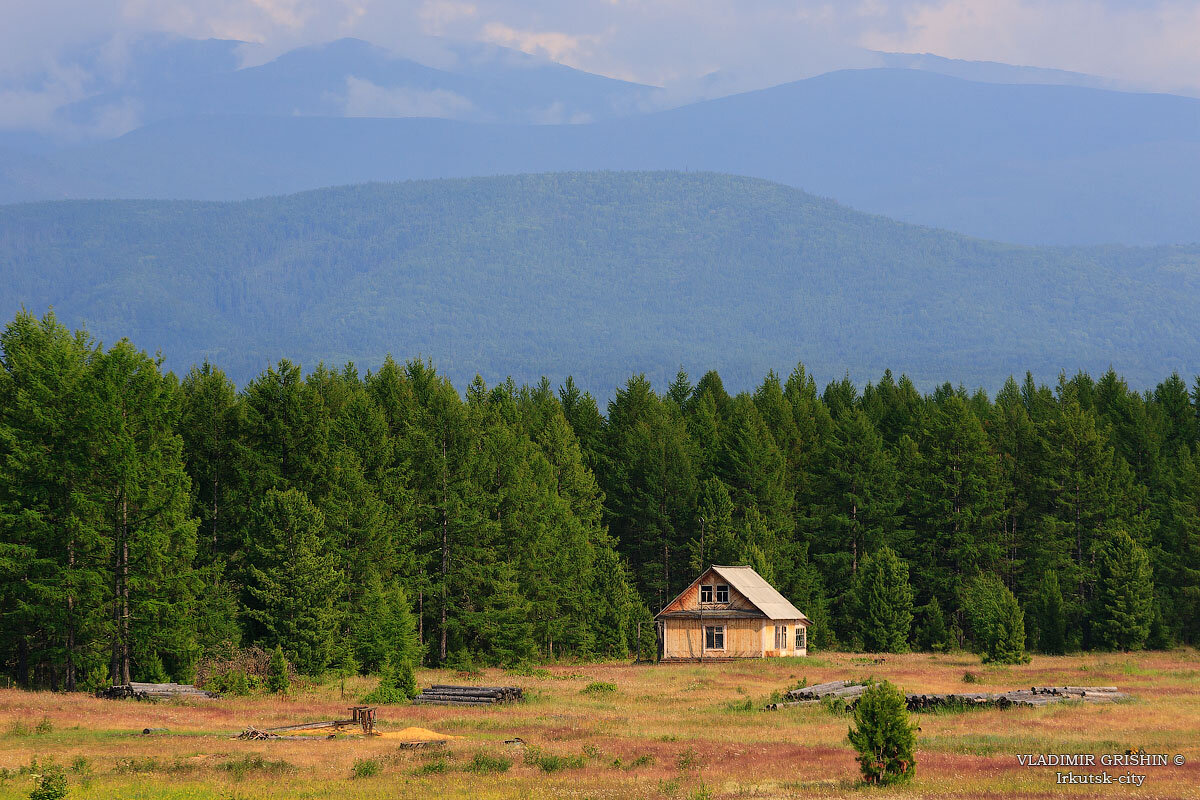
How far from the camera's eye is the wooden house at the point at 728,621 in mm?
82188

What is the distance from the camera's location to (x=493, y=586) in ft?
238

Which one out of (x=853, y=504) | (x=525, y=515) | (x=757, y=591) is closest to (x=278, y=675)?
(x=525, y=515)

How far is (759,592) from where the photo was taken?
273ft

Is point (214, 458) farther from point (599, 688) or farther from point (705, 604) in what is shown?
point (705, 604)

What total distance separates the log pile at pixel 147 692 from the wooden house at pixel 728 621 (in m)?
37.8

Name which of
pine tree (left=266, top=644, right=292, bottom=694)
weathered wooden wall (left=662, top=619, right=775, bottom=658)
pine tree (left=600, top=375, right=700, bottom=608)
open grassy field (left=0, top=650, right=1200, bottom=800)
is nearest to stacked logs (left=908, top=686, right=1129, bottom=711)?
open grassy field (left=0, top=650, right=1200, bottom=800)

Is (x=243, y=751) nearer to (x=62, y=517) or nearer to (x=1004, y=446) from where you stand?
(x=62, y=517)

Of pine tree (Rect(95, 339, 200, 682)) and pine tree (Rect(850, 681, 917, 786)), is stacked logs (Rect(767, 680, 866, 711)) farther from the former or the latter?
pine tree (Rect(95, 339, 200, 682))

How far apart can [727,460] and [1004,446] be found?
2062 cm

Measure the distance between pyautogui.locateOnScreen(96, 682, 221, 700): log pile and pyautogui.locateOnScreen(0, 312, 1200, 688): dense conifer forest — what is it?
2.89 meters

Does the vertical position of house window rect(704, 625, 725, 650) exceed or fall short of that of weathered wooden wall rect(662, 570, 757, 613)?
it falls short

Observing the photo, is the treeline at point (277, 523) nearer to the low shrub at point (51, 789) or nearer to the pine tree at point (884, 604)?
the pine tree at point (884, 604)

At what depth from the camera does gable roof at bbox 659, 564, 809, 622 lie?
81688mm

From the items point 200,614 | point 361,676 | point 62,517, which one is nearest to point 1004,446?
point 361,676
